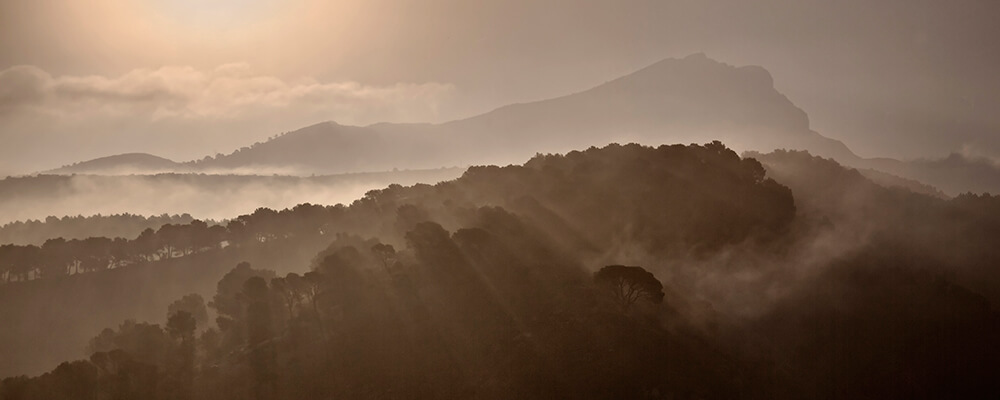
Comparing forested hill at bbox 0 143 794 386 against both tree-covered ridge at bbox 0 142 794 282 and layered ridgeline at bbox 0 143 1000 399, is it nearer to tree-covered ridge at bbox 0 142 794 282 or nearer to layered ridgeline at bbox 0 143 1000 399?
tree-covered ridge at bbox 0 142 794 282

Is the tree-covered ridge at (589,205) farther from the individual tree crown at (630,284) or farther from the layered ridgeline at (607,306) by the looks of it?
the individual tree crown at (630,284)

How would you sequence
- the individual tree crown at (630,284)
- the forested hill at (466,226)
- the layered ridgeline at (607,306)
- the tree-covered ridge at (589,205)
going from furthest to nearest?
the tree-covered ridge at (589,205)
the forested hill at (466,226)
the individual tree crown at (630,284)
the layered ridgeline at (607,306)

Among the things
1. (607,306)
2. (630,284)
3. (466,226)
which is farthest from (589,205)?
(607,306)

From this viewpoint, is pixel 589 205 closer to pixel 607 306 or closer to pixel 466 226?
pixel 466 226

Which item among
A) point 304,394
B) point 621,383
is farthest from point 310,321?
point 621,383

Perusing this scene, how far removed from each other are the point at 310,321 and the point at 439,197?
4836 centimetres

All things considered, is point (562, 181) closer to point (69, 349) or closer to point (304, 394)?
point (304, 394)

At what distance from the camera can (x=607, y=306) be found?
256ft

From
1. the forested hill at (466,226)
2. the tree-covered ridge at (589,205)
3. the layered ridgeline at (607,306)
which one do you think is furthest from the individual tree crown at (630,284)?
the tree-covered ridge at (589,205)

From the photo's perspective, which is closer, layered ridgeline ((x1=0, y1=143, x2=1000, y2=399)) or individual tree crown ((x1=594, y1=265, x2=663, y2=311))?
layered ridgeline ((x1=0, y1=143, x2=1000, y2=399))

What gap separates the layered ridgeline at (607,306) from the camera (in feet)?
235

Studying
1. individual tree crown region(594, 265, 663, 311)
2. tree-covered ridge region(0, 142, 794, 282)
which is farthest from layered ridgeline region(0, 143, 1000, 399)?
tree-covered ridge region(0, 142, 794, 282)

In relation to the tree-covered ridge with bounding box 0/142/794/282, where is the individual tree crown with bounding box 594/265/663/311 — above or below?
below

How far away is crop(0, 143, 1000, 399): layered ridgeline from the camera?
235 ft
